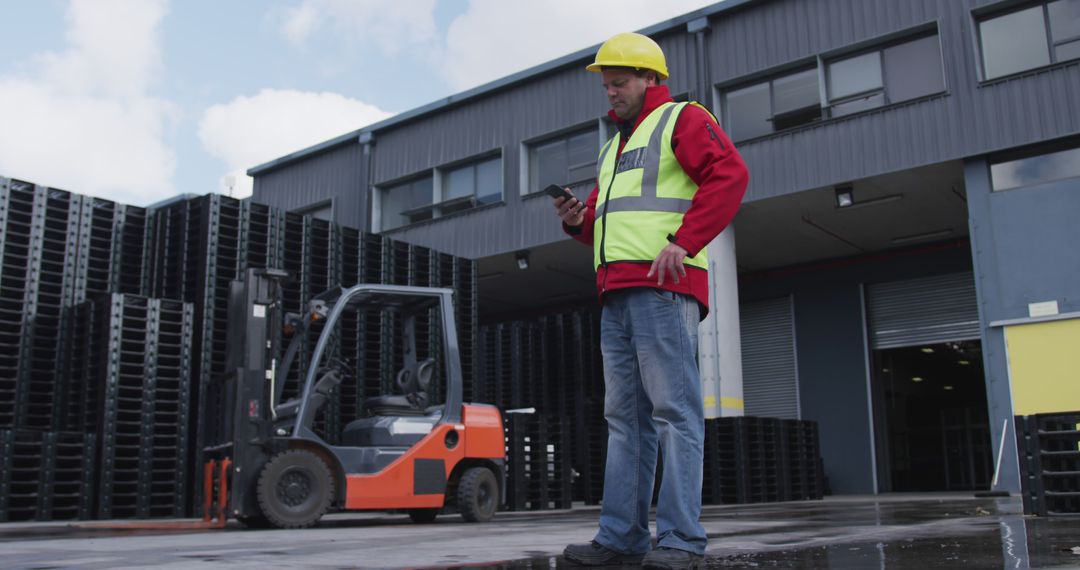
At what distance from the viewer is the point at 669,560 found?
10.2ft

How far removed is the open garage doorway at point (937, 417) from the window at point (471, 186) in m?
9.66

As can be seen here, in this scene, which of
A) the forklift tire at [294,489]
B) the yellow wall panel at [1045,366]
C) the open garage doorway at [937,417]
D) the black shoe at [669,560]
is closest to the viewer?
the black shoe at [669,560]

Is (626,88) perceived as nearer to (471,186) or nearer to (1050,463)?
(1050,463)

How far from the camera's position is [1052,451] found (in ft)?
23.5

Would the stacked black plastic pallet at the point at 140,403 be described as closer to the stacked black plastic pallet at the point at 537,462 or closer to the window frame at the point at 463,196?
the stacked black plastic pallet at the point at 537,462

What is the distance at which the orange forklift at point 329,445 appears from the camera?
26.3 feet

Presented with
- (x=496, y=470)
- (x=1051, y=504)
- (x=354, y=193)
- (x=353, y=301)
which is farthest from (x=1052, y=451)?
(x=354, y=193)

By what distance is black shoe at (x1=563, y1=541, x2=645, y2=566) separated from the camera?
11.3 ft

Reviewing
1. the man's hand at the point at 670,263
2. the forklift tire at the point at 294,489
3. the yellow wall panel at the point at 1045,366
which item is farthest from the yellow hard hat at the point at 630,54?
the yellow wall panel at the point at 1045,366

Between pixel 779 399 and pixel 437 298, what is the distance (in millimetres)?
14737

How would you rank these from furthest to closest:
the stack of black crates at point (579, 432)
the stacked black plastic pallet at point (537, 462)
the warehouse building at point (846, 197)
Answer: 1. the warehouse building at point (846, 197)
2. the stack of black crates at point (579, 432)
3. the stacked black plastic pallet at point (537, 462)

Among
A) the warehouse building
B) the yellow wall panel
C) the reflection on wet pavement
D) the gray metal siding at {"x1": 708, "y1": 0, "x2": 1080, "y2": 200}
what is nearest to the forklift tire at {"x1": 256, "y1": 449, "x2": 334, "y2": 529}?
the reflection on wet pavement

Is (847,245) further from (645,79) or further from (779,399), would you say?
(645,79)

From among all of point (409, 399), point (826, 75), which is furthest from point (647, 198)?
point (826, 75)
